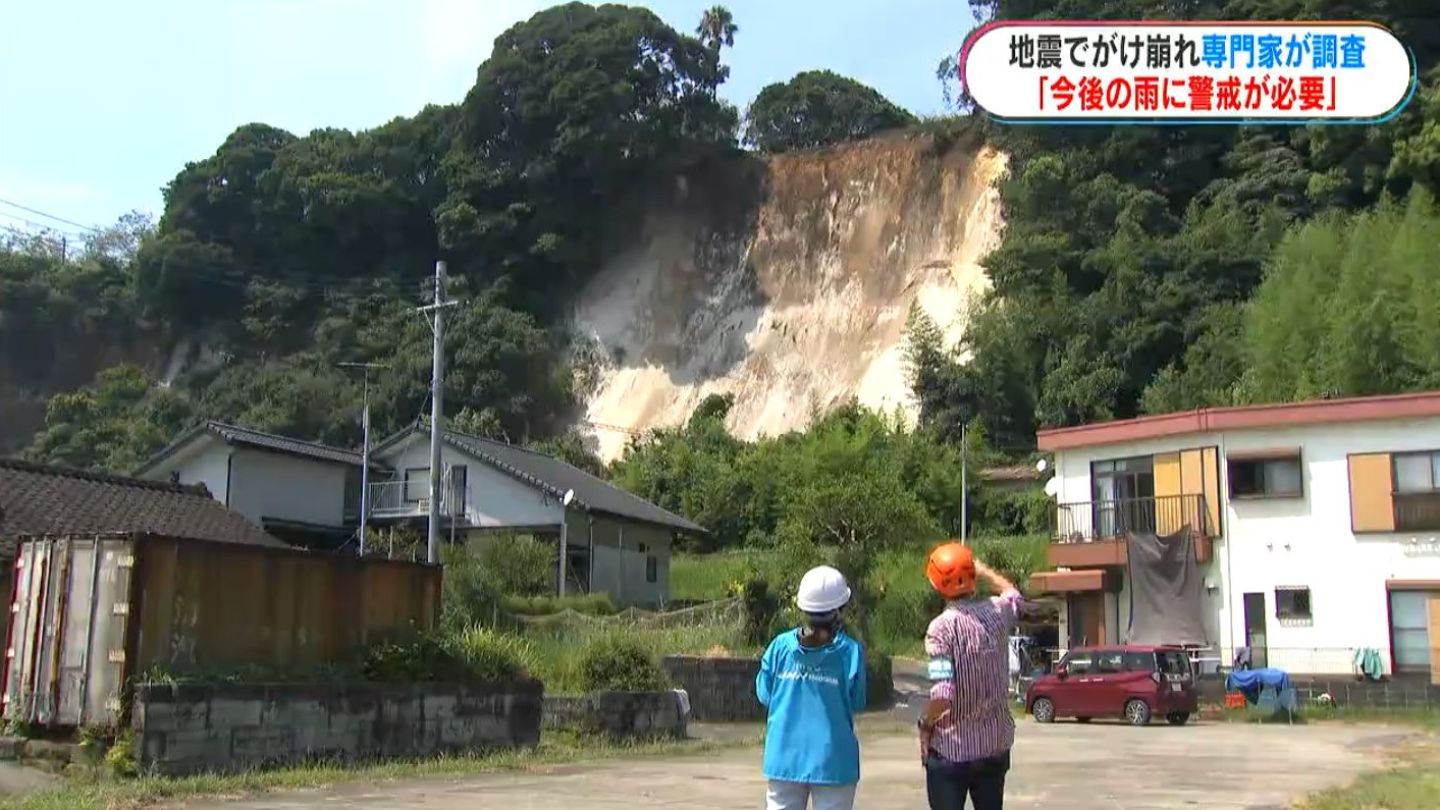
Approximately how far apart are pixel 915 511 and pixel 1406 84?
1465 centimetres

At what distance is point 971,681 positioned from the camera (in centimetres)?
482

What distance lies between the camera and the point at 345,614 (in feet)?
41.9

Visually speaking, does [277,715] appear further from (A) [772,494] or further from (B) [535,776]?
(A) [772,494]

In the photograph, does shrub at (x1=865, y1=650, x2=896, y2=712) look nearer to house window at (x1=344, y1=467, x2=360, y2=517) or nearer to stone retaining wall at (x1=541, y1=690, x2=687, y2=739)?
stone retaining wall at (x1=541, y1=690, x2=687, y2=739)

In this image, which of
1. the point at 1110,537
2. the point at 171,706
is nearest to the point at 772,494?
the point at 1110,537

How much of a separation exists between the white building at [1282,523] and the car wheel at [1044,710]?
5.37 meters

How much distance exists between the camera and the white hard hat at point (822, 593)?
15.4ft

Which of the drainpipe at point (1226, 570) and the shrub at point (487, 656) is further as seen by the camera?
the drainpipe at point (1226, 570)

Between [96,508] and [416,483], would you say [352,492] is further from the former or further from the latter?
[96,508]

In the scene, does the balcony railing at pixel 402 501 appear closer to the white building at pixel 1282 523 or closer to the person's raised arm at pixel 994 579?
the white building at pixel 1282 523

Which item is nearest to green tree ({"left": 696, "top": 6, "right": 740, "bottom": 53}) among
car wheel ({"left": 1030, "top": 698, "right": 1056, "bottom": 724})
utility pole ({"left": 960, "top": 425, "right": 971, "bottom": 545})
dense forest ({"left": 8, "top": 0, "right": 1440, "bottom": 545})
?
dense forest ({"left": 8, "top": 0, "right": 1440, "bottom": 545})

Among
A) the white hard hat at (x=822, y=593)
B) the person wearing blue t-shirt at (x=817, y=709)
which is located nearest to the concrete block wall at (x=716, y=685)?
the person wearing blue t-shirt at (x=817, y=709)

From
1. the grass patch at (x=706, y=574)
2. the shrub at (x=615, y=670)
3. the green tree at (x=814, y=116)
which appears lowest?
the shrub at (x=615, y=670)

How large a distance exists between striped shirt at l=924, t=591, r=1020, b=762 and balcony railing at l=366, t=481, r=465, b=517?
31.8m
